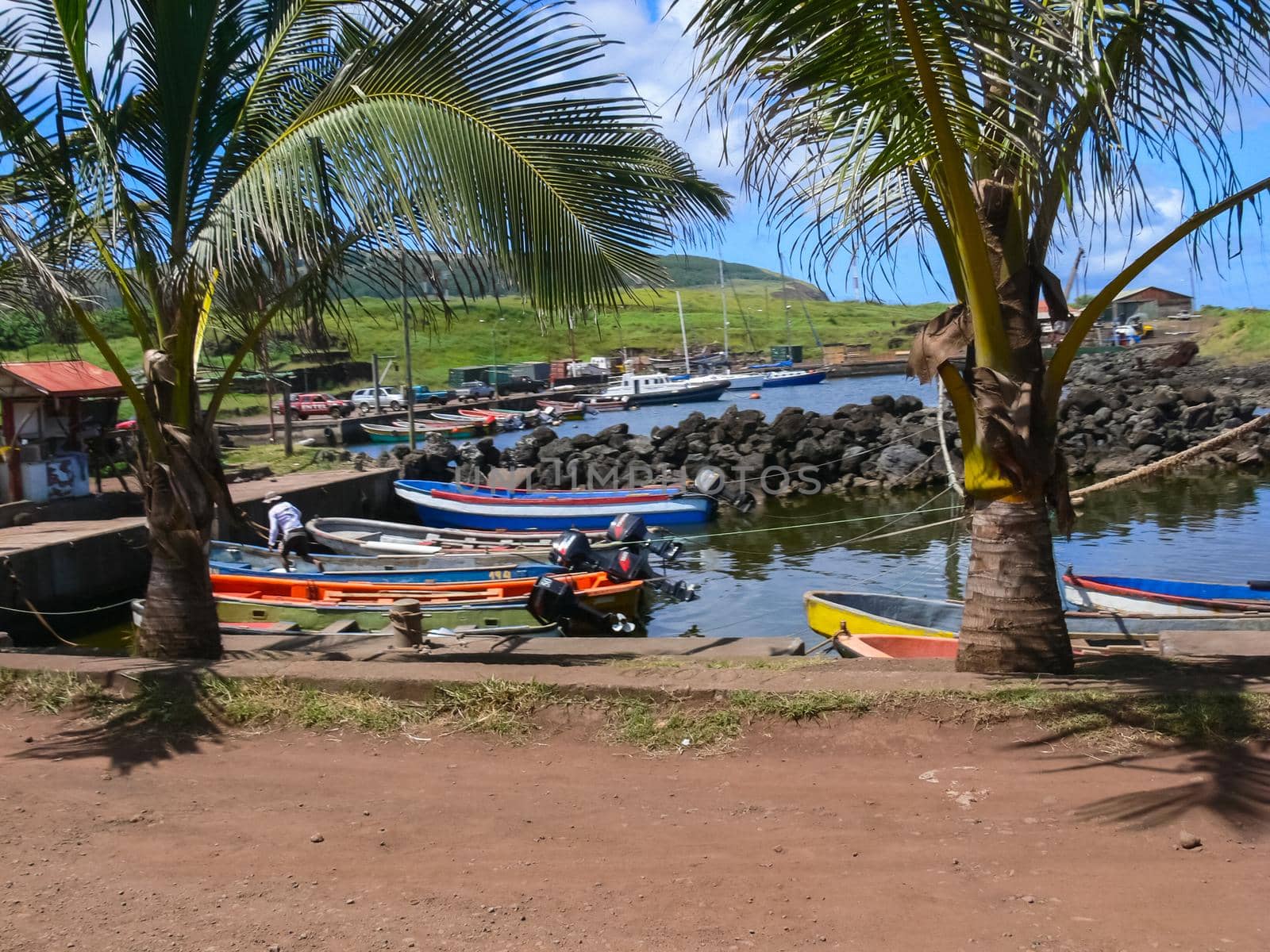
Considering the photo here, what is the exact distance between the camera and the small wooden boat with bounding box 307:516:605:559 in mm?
17188

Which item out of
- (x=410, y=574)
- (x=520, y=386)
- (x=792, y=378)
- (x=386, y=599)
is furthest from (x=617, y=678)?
(x=792, y=378)

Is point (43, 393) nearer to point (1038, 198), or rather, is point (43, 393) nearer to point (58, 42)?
point (58, 42)

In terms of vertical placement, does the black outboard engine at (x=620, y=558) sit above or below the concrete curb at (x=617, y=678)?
below

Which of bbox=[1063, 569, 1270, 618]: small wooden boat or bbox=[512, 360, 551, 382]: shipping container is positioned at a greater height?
bbox=[512, 360, 551, 382]: shipping container

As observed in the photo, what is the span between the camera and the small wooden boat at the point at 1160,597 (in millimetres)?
11141

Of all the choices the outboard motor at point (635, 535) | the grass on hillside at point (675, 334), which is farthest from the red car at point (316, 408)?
the outboard motor at point (635, 535)

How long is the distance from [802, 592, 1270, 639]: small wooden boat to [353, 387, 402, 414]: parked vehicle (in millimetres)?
51068

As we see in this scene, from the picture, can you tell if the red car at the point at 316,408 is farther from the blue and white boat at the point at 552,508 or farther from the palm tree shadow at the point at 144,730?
the palm tree shadow at the point at 144,730

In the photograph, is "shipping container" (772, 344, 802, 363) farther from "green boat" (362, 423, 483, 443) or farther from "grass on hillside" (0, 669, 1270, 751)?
"grass on hillside" (0, 669, 1270, 751)

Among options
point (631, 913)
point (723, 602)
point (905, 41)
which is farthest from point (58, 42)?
point (723, 602)

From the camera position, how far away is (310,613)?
45.6 feet

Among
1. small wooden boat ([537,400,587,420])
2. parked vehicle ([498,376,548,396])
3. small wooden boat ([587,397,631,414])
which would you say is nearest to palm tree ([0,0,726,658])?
small wooden boat ([537,400,587,420])

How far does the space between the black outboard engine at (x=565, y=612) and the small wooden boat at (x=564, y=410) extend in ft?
154

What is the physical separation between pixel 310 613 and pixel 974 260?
1048 cm
